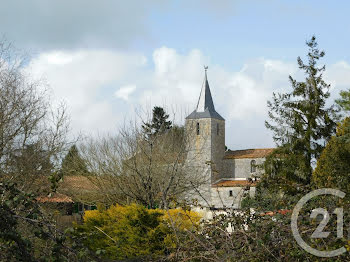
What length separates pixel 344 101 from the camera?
32406 mm

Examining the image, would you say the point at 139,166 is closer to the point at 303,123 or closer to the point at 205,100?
the point at 303,123

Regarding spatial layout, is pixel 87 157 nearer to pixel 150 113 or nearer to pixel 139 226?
pixel 150 113

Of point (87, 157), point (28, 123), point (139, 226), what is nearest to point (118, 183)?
point (28, 123)

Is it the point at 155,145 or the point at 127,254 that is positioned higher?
the point at 155,145

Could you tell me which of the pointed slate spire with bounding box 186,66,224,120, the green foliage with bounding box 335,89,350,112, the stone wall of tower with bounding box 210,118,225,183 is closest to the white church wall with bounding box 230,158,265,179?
the stone wall of tower with bounding box 210,118,225,183

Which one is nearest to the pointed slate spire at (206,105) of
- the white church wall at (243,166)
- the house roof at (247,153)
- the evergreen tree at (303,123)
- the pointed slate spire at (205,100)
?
the pointed slate spire at (205,100)

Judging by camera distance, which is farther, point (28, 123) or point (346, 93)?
point (346, 93)

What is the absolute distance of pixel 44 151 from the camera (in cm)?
1802

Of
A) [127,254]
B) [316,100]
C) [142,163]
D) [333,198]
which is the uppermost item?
[316,100]

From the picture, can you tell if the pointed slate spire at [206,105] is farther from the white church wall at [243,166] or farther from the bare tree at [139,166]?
the bare tree at [139,166]

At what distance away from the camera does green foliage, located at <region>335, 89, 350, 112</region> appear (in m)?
32.0

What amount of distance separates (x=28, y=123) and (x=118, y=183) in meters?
4.11
